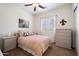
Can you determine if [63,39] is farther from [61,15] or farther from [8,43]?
[8,43]

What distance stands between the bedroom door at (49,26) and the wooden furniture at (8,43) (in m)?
0.50

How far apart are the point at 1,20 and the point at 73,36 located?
114 cm

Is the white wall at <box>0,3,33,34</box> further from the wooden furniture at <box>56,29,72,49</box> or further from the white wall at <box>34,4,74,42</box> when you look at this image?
the wooden furniture at <box>56,29,72,49</box>

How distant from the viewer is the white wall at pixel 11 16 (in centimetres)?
111

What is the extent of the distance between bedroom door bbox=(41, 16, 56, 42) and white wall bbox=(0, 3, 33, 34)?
207 millimetres

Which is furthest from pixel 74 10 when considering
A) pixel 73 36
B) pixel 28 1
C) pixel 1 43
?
pixel 1 43

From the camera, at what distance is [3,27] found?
3.71 ft

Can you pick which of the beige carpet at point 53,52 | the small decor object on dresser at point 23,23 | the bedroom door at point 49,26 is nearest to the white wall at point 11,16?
the small decor object on dresser at point 23,23

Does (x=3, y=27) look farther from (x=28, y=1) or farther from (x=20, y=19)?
(x=28, y=1)

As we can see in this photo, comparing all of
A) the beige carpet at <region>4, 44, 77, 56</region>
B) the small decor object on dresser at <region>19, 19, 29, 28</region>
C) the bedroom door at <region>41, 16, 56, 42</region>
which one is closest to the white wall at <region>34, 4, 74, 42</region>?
the bedroom door at <region>41, 16, 56, 42</region>

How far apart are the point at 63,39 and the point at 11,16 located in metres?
0.93

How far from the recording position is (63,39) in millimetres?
1281

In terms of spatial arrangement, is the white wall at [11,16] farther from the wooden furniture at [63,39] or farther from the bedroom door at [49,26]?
the wooden furniture at [63,39]

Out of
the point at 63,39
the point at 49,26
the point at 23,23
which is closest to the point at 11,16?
the point at 23,23
